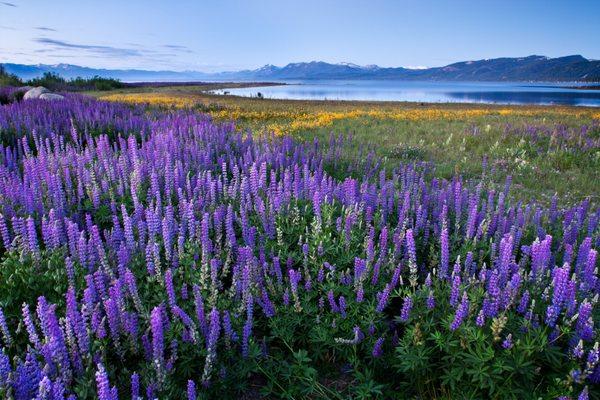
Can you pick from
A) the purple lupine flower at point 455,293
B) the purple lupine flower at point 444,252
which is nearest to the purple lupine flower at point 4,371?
the purple lupine flower at point 455,293

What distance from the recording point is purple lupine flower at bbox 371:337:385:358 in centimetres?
291

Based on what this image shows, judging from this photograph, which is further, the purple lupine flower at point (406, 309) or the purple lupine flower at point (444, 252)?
the purple lupine flower at point (444, 252)

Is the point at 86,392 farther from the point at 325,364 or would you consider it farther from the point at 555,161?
the point at 555,161

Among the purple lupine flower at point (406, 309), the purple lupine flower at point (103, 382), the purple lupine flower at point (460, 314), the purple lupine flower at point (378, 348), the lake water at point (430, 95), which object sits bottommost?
the purple lupine flower at point (378, 348)

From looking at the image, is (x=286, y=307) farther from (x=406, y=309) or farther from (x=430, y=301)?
(x=430, y=301)

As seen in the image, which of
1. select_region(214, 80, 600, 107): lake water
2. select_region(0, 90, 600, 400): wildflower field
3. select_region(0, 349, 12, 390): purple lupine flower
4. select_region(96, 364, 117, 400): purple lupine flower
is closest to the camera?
select_region(96, 364, 117, 400): purple lupine flower

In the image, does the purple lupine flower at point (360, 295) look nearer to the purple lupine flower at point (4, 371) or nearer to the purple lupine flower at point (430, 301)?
the purple lupine flower at point (430, 301)

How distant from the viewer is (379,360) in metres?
3.05

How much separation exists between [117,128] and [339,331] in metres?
9.23

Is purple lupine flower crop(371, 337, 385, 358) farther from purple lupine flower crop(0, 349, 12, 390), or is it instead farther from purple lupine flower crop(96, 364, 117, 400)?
purple lupine flower crop(0, 349, 12, 390)

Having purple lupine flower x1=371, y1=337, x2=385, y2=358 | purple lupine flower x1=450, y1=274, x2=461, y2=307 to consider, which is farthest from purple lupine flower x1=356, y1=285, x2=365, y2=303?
purple lupine flower x1=450, y1=274, x2=461, y2=307

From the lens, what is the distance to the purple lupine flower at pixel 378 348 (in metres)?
2.91

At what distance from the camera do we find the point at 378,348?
292 centimetres

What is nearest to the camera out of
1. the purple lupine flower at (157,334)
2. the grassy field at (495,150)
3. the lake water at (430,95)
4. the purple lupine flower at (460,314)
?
the purple lupine flower at (157,334)
